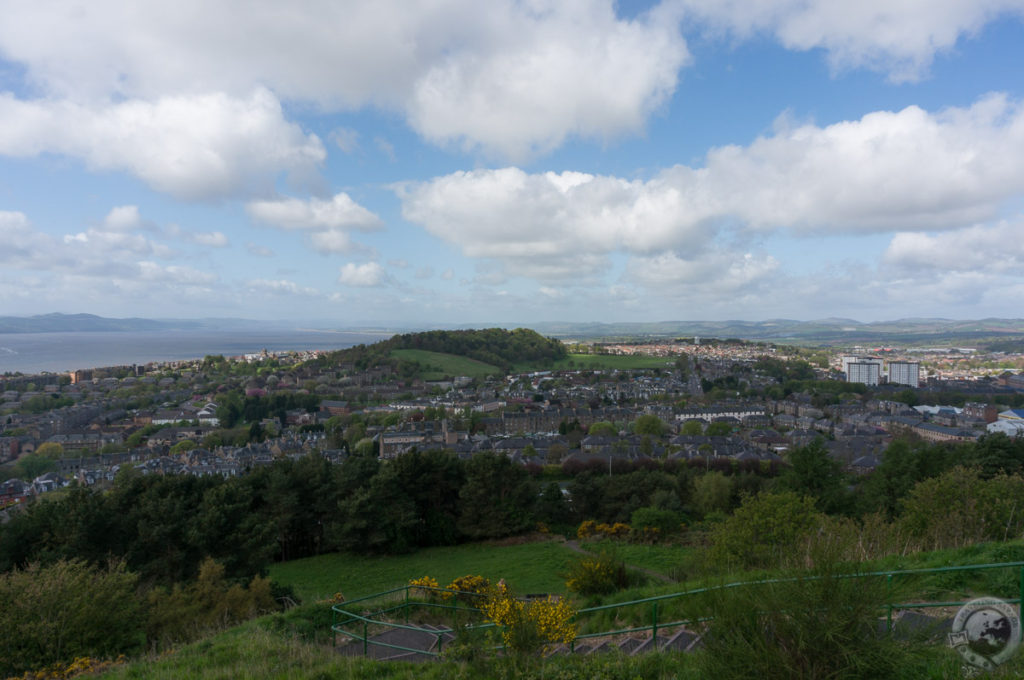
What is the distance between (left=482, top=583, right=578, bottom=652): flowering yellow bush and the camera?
13.0ft

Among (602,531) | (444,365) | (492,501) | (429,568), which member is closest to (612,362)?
(444,365)

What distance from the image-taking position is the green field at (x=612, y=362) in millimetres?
89275

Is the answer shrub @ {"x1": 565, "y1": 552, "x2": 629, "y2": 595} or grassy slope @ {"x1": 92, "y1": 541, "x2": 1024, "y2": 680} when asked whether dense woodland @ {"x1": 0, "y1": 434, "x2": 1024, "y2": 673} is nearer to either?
grassy slope @ {"x1": 92, "y1": 541, "x2": 1024, "y2": 680}

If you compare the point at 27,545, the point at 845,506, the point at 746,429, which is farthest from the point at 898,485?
the point at 746,429

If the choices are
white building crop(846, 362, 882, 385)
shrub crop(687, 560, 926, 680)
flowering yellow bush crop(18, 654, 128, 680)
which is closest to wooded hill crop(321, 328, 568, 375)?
white building crop(846, 362, 882, 385)

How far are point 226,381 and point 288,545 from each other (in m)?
63.1

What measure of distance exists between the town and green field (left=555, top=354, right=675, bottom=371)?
1.16 m

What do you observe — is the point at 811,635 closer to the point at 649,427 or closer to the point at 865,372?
the point at 649,427

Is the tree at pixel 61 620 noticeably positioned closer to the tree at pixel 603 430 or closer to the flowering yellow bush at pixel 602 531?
the flowering yellow bush at pixel 602 531

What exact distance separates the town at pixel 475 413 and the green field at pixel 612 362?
3.80 ft

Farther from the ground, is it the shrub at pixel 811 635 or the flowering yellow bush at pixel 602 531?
the shrub at pixel 811 635

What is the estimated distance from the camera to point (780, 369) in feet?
273

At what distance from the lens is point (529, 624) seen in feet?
13.1

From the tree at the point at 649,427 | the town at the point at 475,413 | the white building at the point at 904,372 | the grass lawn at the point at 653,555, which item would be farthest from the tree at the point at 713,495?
the white building at the point at 904,372
